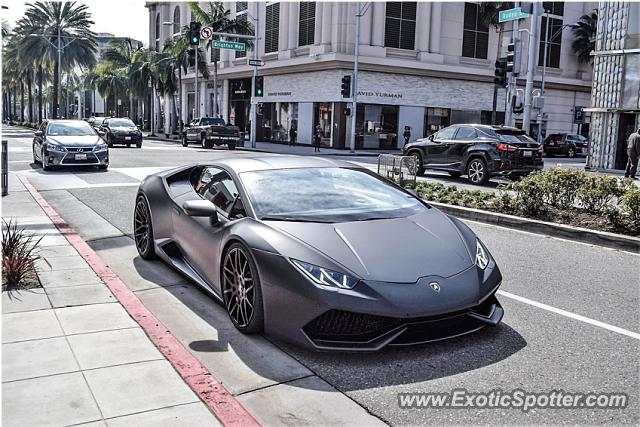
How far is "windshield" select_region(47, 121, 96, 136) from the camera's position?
1919 centimetres

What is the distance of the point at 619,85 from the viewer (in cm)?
2522

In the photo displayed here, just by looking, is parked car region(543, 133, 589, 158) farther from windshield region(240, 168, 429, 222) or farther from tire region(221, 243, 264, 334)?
tire region(221, 243, 264, 334)

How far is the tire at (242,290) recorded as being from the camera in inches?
187

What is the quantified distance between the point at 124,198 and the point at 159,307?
25.4 ft

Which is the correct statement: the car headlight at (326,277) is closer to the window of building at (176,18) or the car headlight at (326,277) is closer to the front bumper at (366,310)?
the front bumper at (366,310)

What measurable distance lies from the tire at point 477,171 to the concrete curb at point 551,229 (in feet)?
21.3

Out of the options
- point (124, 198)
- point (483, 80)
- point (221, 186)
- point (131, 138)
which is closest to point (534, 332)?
point (221, 186)

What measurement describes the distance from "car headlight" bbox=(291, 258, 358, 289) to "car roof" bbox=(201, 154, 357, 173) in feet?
5.42

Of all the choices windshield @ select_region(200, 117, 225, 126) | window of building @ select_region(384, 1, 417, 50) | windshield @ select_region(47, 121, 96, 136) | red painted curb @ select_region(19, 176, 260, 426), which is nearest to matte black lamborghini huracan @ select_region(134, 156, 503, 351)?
red painted curb @ select_region(19, 176, 260, 426)

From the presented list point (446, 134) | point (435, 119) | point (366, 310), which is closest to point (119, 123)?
point (446, 134)

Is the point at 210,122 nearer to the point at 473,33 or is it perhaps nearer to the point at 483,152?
the point at 473,33

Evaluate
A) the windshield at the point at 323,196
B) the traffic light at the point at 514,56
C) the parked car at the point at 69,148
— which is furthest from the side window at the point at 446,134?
the windshield at the point at 323,196

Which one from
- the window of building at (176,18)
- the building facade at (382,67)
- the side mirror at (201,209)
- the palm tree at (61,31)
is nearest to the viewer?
the side mirror at (201,209)

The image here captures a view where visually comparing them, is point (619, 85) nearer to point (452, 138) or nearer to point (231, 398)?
point (452, 138)
